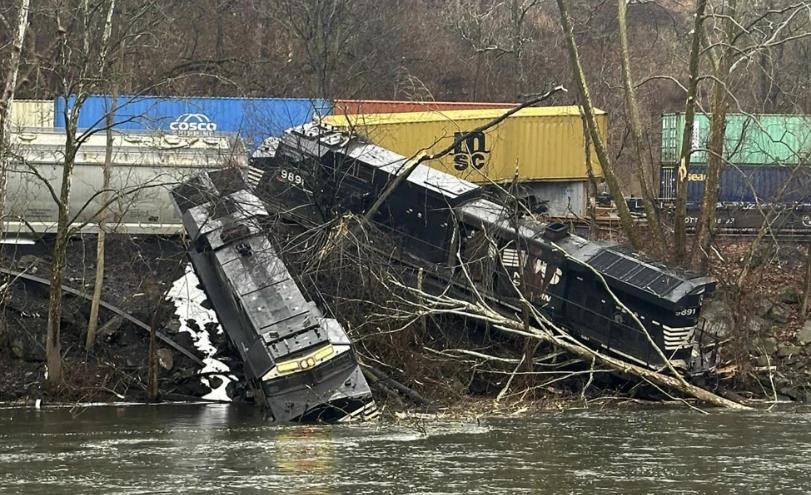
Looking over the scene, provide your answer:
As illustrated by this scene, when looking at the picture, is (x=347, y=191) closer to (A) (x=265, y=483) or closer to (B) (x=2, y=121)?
(B) (x=2, y=121)

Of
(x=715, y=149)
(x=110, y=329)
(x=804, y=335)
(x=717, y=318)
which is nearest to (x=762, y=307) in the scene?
(x=804, y=335)

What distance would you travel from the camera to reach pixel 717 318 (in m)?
22.6

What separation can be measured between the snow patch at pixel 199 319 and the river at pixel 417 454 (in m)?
2.42

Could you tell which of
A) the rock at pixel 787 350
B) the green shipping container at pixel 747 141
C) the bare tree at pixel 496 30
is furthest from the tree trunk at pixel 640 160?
the bare tree at pixel 496 30

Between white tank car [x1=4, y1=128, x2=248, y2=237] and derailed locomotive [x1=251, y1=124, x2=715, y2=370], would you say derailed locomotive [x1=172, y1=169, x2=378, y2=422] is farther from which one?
white tank car [x1=4, y1=128, x2=248, y2=237]

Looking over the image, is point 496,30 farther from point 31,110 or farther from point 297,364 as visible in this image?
point 297,364

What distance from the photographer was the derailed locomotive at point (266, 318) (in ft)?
53.9

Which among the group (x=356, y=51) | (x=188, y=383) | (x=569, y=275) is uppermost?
(x=356, y=51)

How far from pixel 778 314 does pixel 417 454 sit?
13.8 m

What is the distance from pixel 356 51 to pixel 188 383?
28.9 m

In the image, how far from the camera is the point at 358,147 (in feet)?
73.7

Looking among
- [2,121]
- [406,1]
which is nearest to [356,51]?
[406,1]

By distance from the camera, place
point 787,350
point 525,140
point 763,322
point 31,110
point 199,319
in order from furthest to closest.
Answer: point 31,110
point 525,140
point 763,322
point 787,350
point 199,319

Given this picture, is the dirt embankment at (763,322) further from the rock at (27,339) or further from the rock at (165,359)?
the rock at (27,339)
